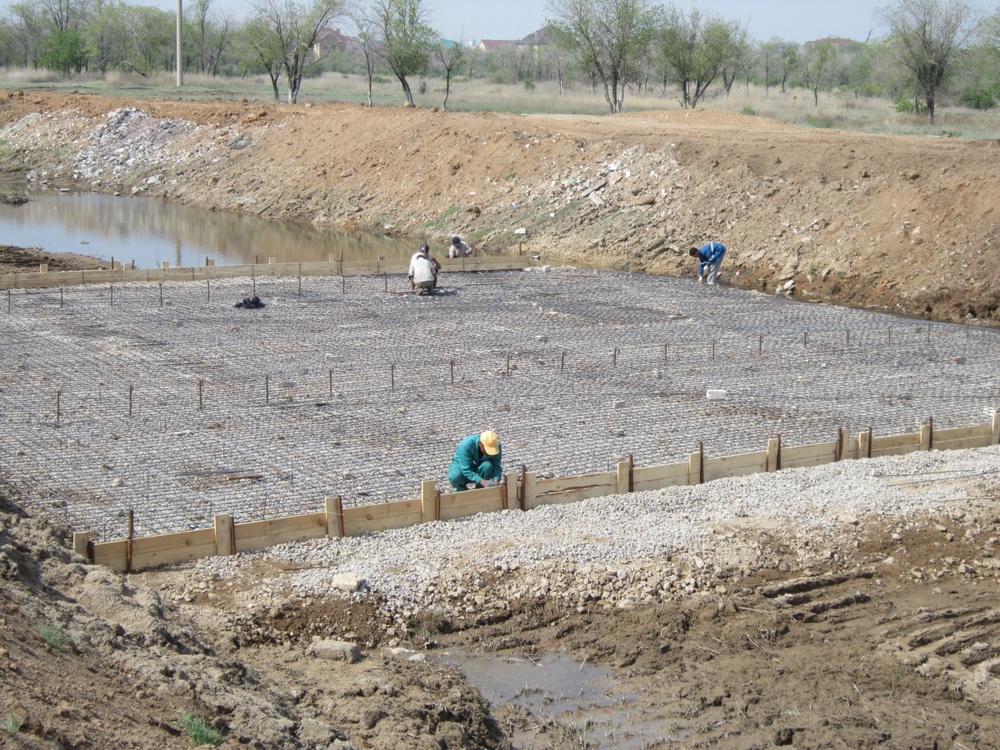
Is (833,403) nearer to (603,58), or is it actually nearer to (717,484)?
(717,484)

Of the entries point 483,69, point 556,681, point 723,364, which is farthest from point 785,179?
point 483,69

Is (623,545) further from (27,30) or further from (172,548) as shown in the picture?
(27,30)

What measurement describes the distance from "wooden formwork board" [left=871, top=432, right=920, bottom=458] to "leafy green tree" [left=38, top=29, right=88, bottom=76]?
63.9 meters

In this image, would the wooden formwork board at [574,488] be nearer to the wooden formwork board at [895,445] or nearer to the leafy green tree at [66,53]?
the wooden formwork board at [895,445]

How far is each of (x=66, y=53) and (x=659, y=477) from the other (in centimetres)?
6502

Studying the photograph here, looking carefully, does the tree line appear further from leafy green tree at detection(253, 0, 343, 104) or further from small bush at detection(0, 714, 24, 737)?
small bush at detection(0, 714, 24, 737)

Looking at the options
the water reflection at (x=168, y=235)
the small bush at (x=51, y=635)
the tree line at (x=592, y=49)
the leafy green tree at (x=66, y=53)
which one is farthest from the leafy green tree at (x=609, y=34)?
the small bush at (x=51, y=635)

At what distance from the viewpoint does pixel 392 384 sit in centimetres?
1481

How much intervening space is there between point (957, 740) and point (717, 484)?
4.31 meters

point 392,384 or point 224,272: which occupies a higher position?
point 224,272

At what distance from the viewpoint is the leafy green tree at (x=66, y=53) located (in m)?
67.8

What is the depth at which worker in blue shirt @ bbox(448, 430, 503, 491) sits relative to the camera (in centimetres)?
1063

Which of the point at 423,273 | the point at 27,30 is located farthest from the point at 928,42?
the point at 27,30

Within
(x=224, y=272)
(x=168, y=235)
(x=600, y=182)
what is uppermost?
(x=600, y=182)
